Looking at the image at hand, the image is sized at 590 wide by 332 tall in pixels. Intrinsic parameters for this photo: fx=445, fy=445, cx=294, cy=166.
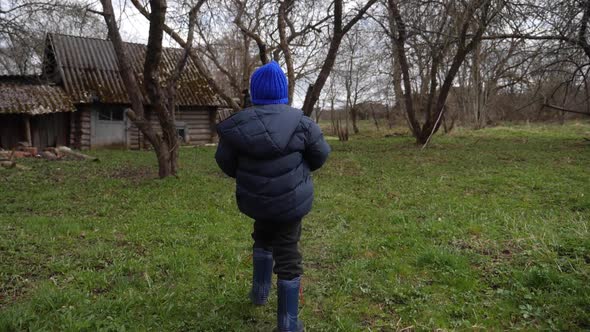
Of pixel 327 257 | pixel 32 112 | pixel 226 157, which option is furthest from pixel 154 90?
pixel 32 112

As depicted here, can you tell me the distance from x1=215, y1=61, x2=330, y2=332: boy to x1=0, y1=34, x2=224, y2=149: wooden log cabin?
16.2 metres

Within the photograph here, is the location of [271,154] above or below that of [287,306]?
above

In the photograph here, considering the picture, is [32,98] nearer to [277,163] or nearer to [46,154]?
[46,154]

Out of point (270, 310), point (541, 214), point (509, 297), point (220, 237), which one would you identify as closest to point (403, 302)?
point (509, 297)

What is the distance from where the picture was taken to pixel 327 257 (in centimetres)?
441

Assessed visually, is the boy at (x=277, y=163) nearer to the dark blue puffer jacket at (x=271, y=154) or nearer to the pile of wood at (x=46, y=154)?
the dark blue puffer jacket at (x=271, y=154)

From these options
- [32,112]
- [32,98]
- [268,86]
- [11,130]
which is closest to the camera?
[268,86]

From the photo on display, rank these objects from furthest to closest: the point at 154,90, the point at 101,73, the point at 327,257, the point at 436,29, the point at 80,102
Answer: the point at 101,73 < the point at 80,102 < the point at 436,29 < the point at 154,90 < the point at 327,257

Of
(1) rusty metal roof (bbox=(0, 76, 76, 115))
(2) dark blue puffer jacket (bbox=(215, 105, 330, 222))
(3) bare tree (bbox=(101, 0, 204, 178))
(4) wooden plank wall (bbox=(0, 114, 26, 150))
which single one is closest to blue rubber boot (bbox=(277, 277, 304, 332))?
(2) dark blue puffer jacket (bbox=(215, 105, 330, 222))

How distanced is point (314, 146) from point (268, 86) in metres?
0.48

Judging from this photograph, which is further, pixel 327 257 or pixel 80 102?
pixel 80 102

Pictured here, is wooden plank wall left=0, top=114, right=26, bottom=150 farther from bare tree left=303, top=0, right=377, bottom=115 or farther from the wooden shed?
bare tree left=303, top=0, right=377, bottom=115

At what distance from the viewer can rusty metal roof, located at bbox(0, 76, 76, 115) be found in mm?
16297

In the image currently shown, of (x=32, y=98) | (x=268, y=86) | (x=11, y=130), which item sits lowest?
(x=11, y=130)
